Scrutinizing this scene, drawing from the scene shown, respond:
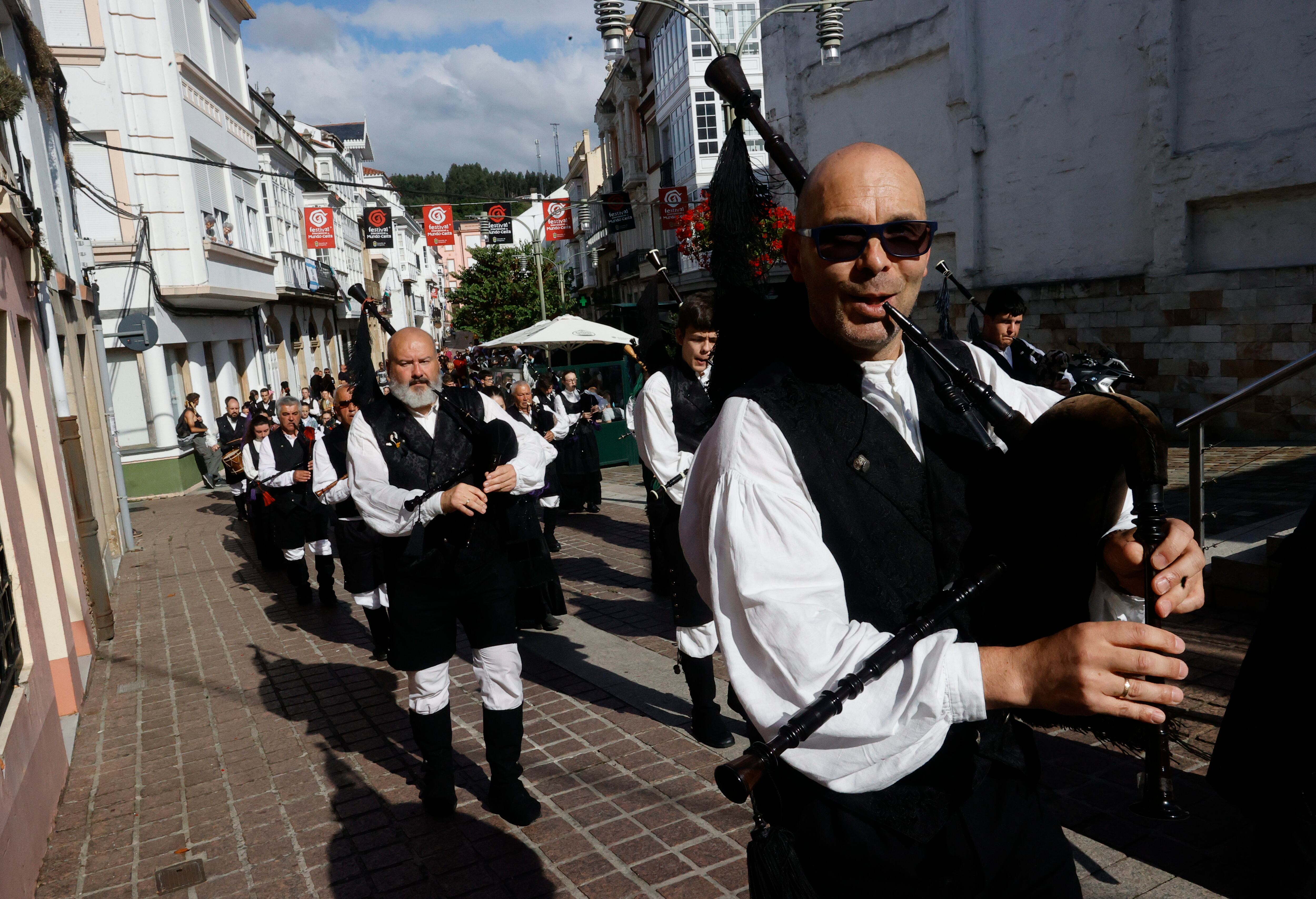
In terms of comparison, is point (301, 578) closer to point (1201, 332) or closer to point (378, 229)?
point (1201, 332)

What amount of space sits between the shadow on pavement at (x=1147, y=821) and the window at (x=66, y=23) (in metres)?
21.9

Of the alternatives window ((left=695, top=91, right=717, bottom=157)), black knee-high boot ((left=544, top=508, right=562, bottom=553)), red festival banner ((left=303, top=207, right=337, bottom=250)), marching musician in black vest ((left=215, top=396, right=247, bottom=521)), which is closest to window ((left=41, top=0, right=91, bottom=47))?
marching musician in black vest ((left=215, top=396, right=247, bottom=521))

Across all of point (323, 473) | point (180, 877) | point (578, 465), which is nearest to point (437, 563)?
point (180, 877)

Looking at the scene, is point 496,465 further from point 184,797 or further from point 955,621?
point 955,621

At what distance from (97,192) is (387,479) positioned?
18.6m

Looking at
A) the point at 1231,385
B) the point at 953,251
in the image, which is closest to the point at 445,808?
the point at 1231,385

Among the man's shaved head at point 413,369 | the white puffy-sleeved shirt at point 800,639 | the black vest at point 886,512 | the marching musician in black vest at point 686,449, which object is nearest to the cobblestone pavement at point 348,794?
the marching musician in black vest at point 686,449

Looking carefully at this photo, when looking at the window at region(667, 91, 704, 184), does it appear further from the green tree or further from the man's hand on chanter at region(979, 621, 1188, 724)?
the man's hand on chanter at region(979, 621, 1188, 724)

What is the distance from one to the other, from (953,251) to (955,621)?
16.8 meters

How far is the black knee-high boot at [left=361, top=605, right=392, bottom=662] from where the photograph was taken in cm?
705

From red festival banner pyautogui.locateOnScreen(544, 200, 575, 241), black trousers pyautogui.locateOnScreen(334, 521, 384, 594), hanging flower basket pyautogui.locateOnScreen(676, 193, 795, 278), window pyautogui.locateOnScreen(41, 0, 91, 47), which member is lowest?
black trousers pyautogui.locateOnScreen(334, 521, 384, 594)

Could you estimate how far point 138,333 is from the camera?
15.6 m

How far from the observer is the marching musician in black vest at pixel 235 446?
507 inches

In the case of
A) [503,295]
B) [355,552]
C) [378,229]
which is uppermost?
[378,229]
